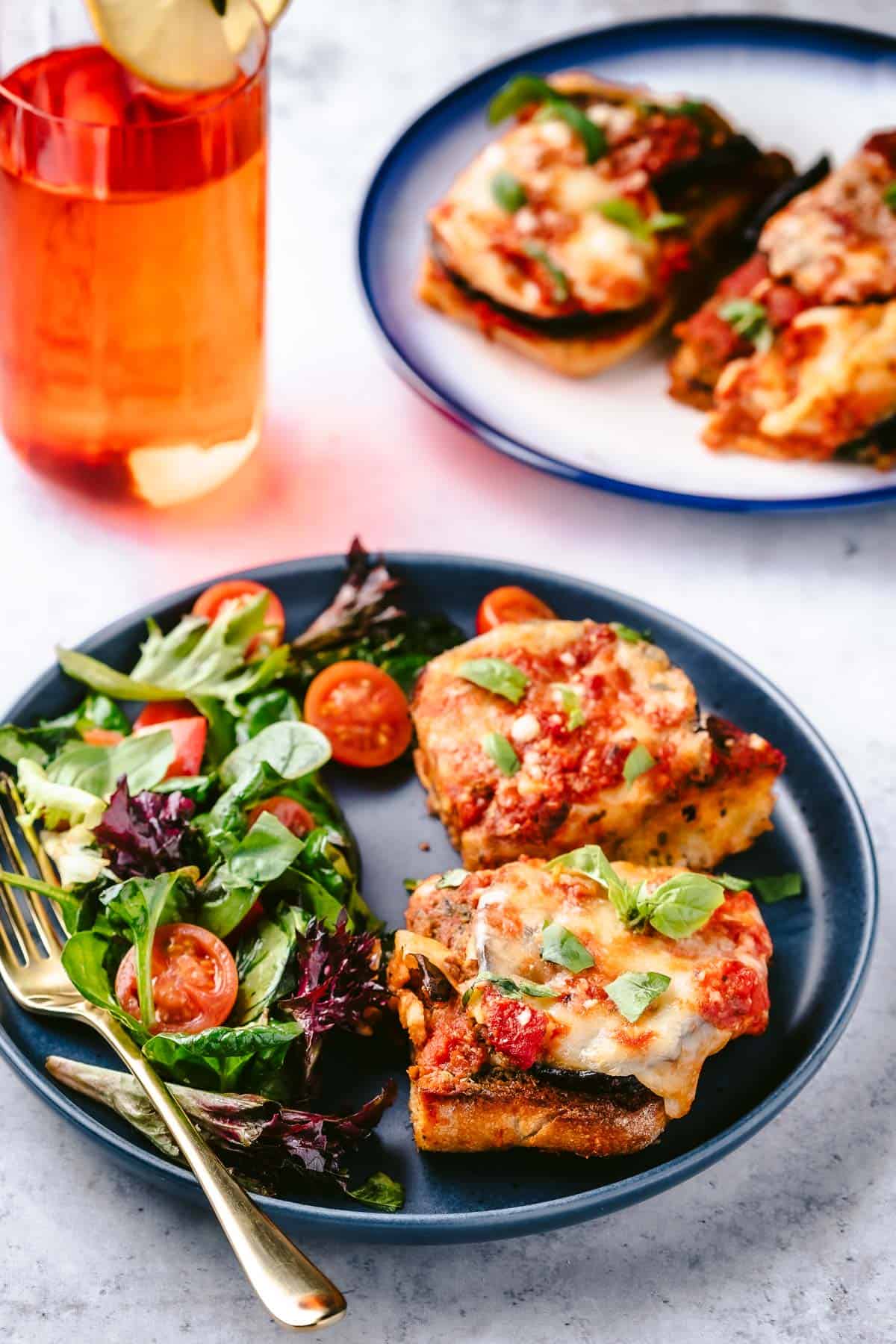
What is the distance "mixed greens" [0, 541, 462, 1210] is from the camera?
2895 millimetres

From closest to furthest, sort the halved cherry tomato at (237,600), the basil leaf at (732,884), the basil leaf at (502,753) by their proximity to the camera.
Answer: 1. the basil leaf at (732,884)
2. the basil leaf at (502,753)
3. the halved cherry tomato at (237,600)

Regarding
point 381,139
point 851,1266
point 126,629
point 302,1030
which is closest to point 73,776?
point 126,629

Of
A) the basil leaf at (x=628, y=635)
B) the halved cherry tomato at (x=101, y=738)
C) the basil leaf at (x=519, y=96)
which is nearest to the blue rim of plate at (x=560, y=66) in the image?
the basil leaf at (x=519, y=96)

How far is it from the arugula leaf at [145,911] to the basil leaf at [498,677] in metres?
0.82

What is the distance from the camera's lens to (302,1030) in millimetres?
2965

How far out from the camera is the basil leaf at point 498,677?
→ 355 cm

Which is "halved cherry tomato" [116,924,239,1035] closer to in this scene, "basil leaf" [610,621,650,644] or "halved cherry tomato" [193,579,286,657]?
"halved cherry tomato" [193,579,286,657]

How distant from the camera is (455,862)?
3.56 m

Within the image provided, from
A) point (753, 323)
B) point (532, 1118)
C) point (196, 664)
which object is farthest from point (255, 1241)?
point (753, 323)

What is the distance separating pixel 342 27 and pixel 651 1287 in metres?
4.74

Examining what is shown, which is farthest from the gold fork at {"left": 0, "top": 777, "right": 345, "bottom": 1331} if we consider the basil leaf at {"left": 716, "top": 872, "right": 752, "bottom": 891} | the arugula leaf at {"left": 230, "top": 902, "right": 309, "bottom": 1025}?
the basil leaf at {"left": 716, "top": 872, "right": 752, "bottom": 891}

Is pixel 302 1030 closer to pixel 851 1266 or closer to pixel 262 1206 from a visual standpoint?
pixel 262 1206

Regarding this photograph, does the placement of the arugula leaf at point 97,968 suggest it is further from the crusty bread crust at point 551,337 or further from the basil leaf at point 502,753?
the crusty bread crust at point 551,337

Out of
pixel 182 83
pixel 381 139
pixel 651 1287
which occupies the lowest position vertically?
pixel 651 1287
